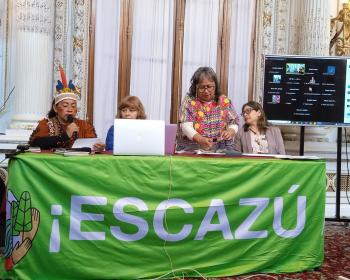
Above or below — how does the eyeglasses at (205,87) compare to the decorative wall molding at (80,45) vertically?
below

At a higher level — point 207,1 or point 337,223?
point 207,1

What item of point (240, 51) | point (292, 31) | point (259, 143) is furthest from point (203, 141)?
point (292, 31)

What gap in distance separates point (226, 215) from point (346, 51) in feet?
12.7

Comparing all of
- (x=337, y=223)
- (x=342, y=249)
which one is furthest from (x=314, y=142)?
(x=342, y=249)

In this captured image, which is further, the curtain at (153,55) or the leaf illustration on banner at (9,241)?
the curtain at (153,55)

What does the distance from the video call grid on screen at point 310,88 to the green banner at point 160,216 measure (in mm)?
1614

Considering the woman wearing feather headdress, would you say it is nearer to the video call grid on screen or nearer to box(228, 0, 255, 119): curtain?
the video call grid on screen

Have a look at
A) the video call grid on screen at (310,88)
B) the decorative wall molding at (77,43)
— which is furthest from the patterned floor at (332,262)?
the decorative wall molding at (77,43)

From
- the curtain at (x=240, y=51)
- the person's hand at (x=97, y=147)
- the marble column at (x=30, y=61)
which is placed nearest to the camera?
the person's hand at (x=97, y=147)

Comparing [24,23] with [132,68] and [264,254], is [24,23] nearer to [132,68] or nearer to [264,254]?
[132,68]

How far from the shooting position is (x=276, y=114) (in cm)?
456

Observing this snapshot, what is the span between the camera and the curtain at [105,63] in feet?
17.8

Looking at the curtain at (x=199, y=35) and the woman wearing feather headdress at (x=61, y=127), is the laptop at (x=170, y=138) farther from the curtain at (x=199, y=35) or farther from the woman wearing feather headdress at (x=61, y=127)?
the curtain at (x=199, y=35)

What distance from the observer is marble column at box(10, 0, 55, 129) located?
15.9 ft
